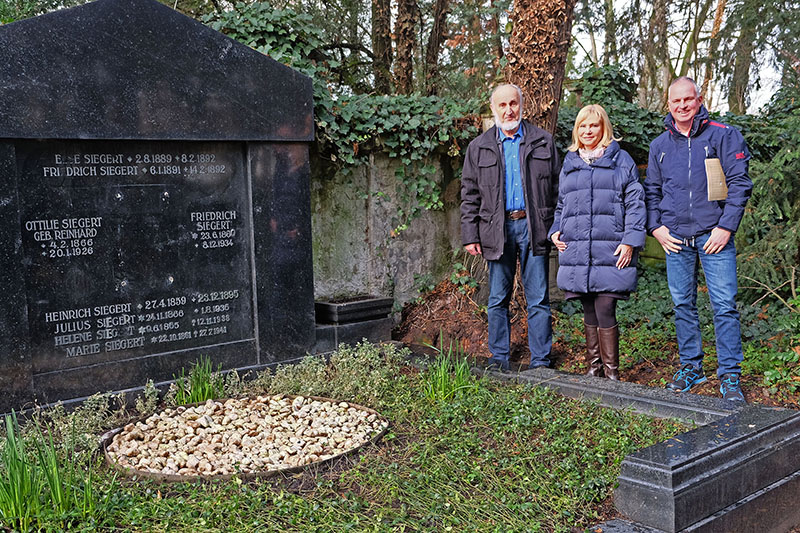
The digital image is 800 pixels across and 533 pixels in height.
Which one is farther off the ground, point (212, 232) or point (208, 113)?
point (208, 113)

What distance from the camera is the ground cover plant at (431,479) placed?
2.70m

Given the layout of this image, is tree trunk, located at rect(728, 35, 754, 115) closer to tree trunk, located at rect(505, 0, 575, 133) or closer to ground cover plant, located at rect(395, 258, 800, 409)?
ground cover plant, located at rect(395, 258, 800, 409)

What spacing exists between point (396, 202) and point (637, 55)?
250 inches

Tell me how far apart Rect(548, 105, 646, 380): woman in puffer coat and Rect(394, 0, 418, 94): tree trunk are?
5166 millimetres

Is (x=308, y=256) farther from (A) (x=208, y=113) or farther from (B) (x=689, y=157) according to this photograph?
(B) (x=689, y=157)

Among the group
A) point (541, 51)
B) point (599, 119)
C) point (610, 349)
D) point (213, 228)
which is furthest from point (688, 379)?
point (213, 228)

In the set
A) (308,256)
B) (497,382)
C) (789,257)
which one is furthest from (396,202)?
(789,257)

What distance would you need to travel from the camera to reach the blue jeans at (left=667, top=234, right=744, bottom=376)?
416 cm

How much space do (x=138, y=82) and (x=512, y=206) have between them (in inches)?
99.8

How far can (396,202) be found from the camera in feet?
21.3

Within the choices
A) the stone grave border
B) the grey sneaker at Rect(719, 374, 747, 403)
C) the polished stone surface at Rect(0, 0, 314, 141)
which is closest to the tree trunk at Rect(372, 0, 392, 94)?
the polished stone surface at Rect(0, 0, 314, 141)

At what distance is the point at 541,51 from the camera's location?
19.0ft

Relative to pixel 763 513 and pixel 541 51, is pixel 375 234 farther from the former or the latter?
pixel 763 513

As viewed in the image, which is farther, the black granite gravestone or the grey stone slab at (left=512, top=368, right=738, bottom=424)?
the black granite gravestone
